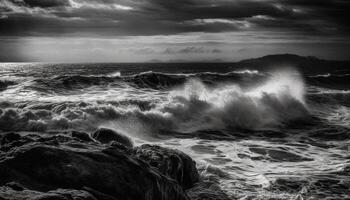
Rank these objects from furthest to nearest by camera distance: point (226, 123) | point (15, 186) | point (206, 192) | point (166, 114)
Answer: point (166, 114), point (226, 123), point (206, 192), point (15, 186)

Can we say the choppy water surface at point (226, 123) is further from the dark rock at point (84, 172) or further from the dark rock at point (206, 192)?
the dark rock at point (84, 172)

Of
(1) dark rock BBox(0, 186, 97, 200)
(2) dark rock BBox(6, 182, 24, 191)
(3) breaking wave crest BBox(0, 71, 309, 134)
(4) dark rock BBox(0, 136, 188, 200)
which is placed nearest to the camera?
(1) dark rock BBox(0, 186, 97, 200)

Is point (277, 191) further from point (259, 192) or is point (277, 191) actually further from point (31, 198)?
point (31, 198)

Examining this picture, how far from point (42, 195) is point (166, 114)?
10847 mm

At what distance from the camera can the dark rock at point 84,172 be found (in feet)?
11.6

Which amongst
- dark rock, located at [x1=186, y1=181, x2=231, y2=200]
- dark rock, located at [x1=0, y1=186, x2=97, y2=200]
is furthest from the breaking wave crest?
dark rock, located at [x1=0, y1=186, x2=97, y2=200]

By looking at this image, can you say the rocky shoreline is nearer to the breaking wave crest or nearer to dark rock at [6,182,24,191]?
dark rock at [6,182,24,191]

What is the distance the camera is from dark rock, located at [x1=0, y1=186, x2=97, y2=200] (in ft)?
9.55

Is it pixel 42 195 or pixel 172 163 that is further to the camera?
pixel 172 163

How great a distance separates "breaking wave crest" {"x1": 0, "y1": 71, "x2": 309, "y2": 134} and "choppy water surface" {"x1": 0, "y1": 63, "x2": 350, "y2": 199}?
4 centimetres

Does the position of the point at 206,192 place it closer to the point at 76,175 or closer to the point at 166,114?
the point at 76,175

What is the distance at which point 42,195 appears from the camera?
117 inches

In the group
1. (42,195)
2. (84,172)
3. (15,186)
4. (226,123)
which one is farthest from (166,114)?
(42,195)

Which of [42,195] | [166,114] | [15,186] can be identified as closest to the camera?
[42,195]
